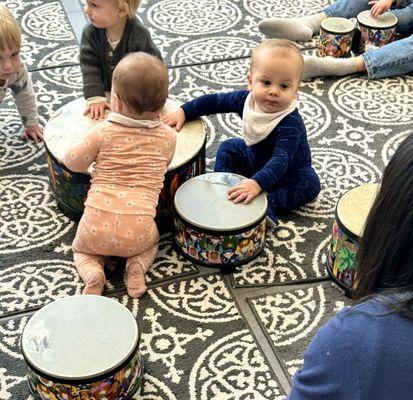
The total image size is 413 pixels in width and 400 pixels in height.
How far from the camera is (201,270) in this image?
1.80 m

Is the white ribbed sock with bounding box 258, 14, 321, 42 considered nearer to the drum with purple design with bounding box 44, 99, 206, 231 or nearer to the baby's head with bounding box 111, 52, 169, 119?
the drum with purple design with bounding box 44, 99, 206, 231

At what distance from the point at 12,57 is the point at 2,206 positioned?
42cm

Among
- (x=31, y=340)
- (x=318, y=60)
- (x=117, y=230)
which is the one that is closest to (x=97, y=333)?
(x=31, y=340)

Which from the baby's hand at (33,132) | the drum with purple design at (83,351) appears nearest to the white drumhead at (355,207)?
the drum with purple design at (83,351)

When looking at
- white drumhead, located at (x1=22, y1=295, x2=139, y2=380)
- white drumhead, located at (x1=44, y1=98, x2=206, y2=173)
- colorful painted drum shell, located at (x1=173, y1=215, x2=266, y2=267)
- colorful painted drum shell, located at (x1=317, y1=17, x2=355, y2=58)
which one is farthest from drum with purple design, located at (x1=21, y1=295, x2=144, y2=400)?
colorful painted drum shell, located at (x1=317, y1=17, x2=355, y2=58)

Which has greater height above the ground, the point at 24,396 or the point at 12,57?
the point at 12,57

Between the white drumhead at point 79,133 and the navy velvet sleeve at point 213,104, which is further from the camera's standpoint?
the navy velvet sleeve at point 213,104

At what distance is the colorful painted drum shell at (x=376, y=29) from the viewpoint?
2.64 m

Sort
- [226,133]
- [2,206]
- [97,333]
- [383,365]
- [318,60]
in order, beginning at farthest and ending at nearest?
[318,60] → [226,133] → [2,206] → [97,333] → [383,365]

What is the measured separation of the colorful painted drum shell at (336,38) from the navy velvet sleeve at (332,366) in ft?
6.42

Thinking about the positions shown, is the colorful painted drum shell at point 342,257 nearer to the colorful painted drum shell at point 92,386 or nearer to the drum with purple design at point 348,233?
the drum with purple design at point 348,233

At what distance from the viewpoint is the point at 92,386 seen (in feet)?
4.50

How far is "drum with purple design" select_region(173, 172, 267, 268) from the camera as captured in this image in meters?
1.72

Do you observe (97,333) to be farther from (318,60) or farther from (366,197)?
(318,60)
